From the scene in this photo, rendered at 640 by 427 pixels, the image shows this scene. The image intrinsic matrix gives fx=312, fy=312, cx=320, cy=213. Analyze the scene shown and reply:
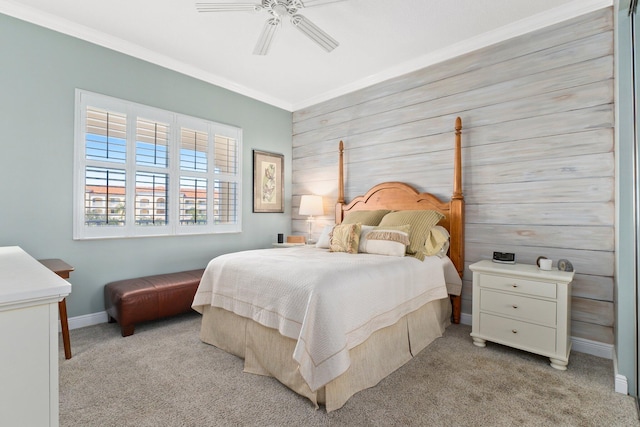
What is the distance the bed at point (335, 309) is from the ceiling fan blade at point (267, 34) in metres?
1.73

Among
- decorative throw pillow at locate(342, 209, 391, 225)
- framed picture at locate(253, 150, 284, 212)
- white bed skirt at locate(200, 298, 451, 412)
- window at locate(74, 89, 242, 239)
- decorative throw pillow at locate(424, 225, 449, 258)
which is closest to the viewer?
white bed skirt at locate(200, 298, 451, 412)

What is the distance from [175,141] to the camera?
11.5 feet

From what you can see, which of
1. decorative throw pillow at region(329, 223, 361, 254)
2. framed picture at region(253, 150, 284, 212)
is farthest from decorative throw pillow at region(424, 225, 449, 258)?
framed picture at region(253, 150, 284, 212)

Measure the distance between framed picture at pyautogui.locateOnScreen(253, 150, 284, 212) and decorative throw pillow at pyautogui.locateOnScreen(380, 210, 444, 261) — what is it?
6.38 ft

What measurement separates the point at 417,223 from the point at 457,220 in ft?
1.45

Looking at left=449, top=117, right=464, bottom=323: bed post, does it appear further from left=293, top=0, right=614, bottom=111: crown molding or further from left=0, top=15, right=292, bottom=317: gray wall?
left=0, top=15, right=292, bottom=317: gray wall

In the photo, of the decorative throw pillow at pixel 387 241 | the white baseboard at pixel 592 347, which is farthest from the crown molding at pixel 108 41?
the white baseboard at pixel 592 347

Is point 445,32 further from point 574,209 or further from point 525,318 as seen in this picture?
point 525,318

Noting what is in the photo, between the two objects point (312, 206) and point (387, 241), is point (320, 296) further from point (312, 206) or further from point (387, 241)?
point (312, 206)

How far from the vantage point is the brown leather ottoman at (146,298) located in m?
2.66

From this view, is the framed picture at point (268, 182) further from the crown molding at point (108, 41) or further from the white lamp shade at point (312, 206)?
the crown molding at point (108, 41)

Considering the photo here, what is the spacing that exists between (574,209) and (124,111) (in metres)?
4.14

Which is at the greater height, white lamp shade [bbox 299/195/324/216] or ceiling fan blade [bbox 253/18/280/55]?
ceiling fan blade [bbox 253/18/280/55]

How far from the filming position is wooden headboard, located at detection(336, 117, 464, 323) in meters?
3.00
